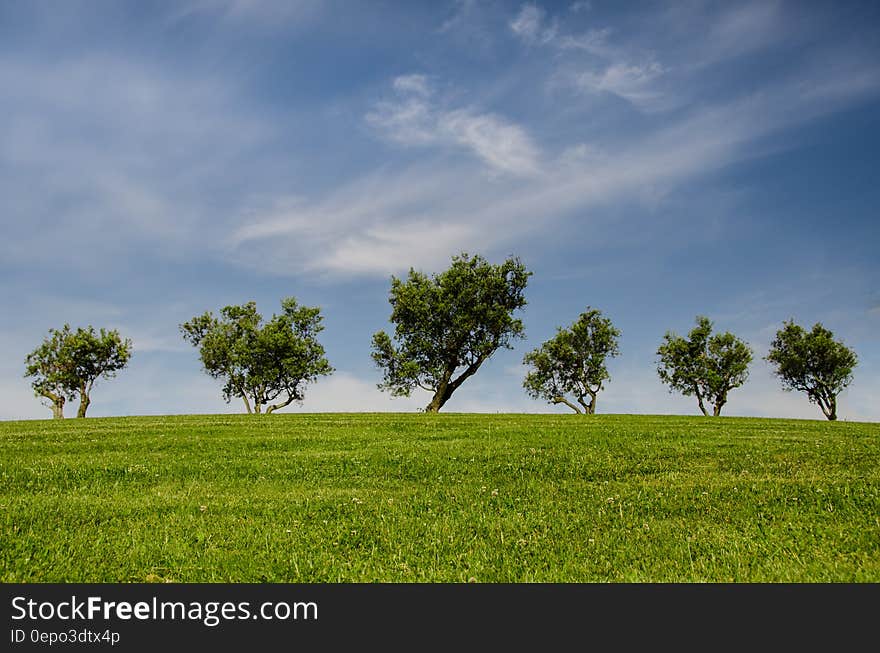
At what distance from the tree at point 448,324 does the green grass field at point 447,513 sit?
121ft

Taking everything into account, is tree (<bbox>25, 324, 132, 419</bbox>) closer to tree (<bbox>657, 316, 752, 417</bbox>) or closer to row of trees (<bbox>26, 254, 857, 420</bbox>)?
row of trees (<bbox>26, 254, 857, 420</bbox>)

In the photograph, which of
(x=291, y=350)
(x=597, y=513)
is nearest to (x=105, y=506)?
(x=597, y=513)

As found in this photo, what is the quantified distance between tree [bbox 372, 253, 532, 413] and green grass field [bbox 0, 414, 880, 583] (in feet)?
121

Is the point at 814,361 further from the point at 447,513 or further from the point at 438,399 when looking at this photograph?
the point at 447,513

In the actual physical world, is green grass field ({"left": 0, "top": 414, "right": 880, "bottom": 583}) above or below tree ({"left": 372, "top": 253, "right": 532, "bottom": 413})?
below

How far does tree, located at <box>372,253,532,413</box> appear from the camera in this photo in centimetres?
5466

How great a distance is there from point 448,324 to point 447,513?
45.8 metres

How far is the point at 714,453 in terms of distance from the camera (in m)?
16.1

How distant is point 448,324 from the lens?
2178 inches

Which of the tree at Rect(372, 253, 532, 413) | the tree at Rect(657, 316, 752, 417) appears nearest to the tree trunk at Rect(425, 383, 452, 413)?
the tree at Rect(372, 253, 532, 413)

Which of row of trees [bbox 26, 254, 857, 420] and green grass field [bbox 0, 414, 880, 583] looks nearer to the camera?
green grass field [bbox 0, 414, 880, 583]

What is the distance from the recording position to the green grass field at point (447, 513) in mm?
7207

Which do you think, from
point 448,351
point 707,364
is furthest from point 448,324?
point 707,364

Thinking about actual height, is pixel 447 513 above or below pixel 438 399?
below
